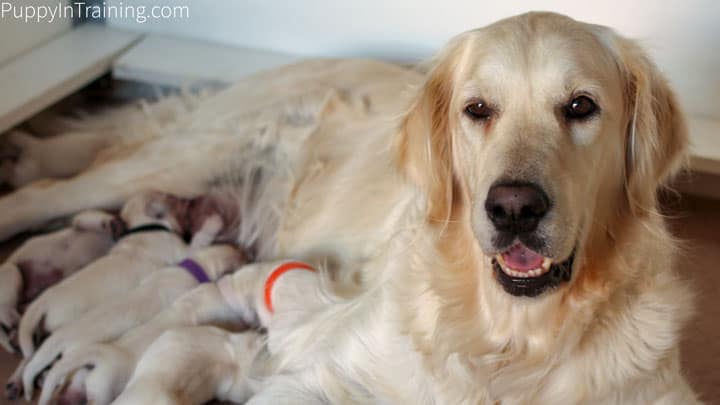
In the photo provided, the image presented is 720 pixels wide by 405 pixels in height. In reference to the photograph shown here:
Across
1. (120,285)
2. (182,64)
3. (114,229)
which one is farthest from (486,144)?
(182,64)

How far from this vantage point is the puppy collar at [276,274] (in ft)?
7.50

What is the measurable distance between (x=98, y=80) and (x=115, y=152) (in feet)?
1.74

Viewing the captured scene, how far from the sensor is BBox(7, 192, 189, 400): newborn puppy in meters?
2.24

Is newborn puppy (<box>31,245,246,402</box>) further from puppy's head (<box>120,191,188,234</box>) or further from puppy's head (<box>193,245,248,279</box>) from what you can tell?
puppy's head (<box>120,191,188,234</box>)

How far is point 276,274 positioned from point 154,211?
19.8 inches

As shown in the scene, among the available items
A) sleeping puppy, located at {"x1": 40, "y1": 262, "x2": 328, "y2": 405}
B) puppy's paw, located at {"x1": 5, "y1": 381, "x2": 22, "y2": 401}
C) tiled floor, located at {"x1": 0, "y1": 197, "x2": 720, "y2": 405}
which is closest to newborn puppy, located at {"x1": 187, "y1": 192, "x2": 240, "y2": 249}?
sleeping puppy, located at {"x1": 40, "y1": 262, "x2": 328, "y2": 405}

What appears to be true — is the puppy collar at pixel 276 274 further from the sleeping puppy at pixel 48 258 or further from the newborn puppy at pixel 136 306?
the sleeping puppy at pixel 48 258

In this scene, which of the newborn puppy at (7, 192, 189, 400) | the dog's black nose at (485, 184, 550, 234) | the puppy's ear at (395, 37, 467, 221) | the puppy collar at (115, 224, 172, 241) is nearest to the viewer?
the dog's black nose at (485, 184, 550, 234)

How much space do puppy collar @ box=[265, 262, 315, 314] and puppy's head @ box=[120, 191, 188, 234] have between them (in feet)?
1.39

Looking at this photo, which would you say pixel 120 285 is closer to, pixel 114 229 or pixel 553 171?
pixel 114 229

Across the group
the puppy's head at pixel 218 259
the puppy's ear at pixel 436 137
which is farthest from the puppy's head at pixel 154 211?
the puppy's ear at pixel 436 137

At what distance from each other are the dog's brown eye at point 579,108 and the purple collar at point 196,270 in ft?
3.86

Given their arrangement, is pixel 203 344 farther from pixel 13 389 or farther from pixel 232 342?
pixel 13 389

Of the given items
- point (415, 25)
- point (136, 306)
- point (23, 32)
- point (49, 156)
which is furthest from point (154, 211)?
point (415, 25)
